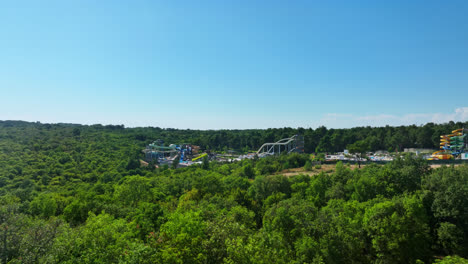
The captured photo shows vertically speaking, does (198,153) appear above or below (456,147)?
below

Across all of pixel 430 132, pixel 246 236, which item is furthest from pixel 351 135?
pixel 246 236

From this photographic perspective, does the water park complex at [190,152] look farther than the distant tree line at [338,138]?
Yes

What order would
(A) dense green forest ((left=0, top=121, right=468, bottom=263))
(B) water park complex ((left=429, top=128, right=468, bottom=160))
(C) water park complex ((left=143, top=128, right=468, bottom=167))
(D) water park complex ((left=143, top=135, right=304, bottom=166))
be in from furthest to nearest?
1. (D) water park complex ((left=143, top=135, right=304, bottom=166))
2. (C) water park complex ((left=143, top=128, right=468, bottom=167))
3. (B) water park complex ((left=429, top=128, right=468, bottom=160))
4. (A) dense green forest ((left=0, top=121, right=468, bottom=263))

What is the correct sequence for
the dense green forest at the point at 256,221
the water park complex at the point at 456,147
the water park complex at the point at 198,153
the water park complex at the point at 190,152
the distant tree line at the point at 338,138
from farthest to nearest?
the water park complex at the point at 190,152 < the distant tree line at the point at 338,138 < the water park complex at the point at 198,153 < the water park complex at the point at 456,147 < the dense green forest at the point at 256,221

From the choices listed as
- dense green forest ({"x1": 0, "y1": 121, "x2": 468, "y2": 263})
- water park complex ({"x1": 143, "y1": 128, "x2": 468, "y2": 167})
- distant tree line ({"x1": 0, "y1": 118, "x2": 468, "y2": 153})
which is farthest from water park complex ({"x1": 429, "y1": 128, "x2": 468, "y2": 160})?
dense green forest ({"x1": 0, "y1": 121, "x2": 468, "y2": 263})

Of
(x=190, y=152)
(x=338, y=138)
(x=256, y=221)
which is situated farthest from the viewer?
(x=338, y=138)

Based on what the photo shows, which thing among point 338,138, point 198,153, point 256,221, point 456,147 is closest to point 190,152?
point 198,153

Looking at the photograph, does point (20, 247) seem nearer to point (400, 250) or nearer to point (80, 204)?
point (80, 204)

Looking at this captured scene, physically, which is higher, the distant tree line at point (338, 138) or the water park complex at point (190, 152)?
the distant tree line at point (338, 138)

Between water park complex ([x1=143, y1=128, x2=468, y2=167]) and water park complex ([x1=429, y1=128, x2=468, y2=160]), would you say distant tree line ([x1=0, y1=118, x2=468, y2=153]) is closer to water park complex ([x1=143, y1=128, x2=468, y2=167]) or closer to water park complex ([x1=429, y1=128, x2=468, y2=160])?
water park complex ([x1=143, y1=128, x2=468, y2=167])

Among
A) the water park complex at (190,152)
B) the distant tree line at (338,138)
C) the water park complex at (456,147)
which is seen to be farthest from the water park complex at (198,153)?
the distant tree line at (338,138)

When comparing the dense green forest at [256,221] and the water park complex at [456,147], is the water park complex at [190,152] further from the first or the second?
the water park complex at [456,147]

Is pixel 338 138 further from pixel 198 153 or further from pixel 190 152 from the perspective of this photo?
pixel 190 152
